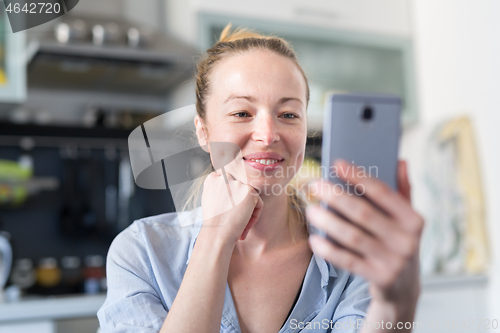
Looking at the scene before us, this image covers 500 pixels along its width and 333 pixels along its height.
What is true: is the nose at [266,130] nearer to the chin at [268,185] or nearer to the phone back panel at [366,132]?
the chin at [268,185]

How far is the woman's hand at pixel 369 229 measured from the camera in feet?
0.88

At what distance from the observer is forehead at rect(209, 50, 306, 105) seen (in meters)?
0.49

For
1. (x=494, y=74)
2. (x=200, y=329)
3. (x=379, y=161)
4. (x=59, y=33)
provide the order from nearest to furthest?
1. (x=379, y=161)
2. (x=200, y=329)
3. (x=494, y=74)
4. (x=59, y=33)

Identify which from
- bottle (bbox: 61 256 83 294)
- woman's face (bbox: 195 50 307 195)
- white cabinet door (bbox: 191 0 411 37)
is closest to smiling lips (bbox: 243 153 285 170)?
woman's face (bbox: 195 50 307 195)

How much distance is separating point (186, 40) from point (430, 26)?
2.96ft

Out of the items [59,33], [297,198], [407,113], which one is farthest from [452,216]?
[59,33]

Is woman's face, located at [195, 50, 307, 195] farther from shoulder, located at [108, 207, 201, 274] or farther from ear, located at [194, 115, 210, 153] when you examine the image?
shoulder, located at [108, 207, 201, 274]

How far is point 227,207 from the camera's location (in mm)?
468

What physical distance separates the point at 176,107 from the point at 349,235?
132 cm

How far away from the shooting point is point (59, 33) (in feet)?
4.02

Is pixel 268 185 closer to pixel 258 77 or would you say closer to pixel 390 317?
pixel 258 77

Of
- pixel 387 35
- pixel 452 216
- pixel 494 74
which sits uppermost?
pixel 387 35

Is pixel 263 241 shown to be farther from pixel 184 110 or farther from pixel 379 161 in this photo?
pixel 379 161

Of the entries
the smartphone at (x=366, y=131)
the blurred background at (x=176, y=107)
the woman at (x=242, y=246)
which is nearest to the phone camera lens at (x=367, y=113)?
the smartphone at (x=366, y=131)
